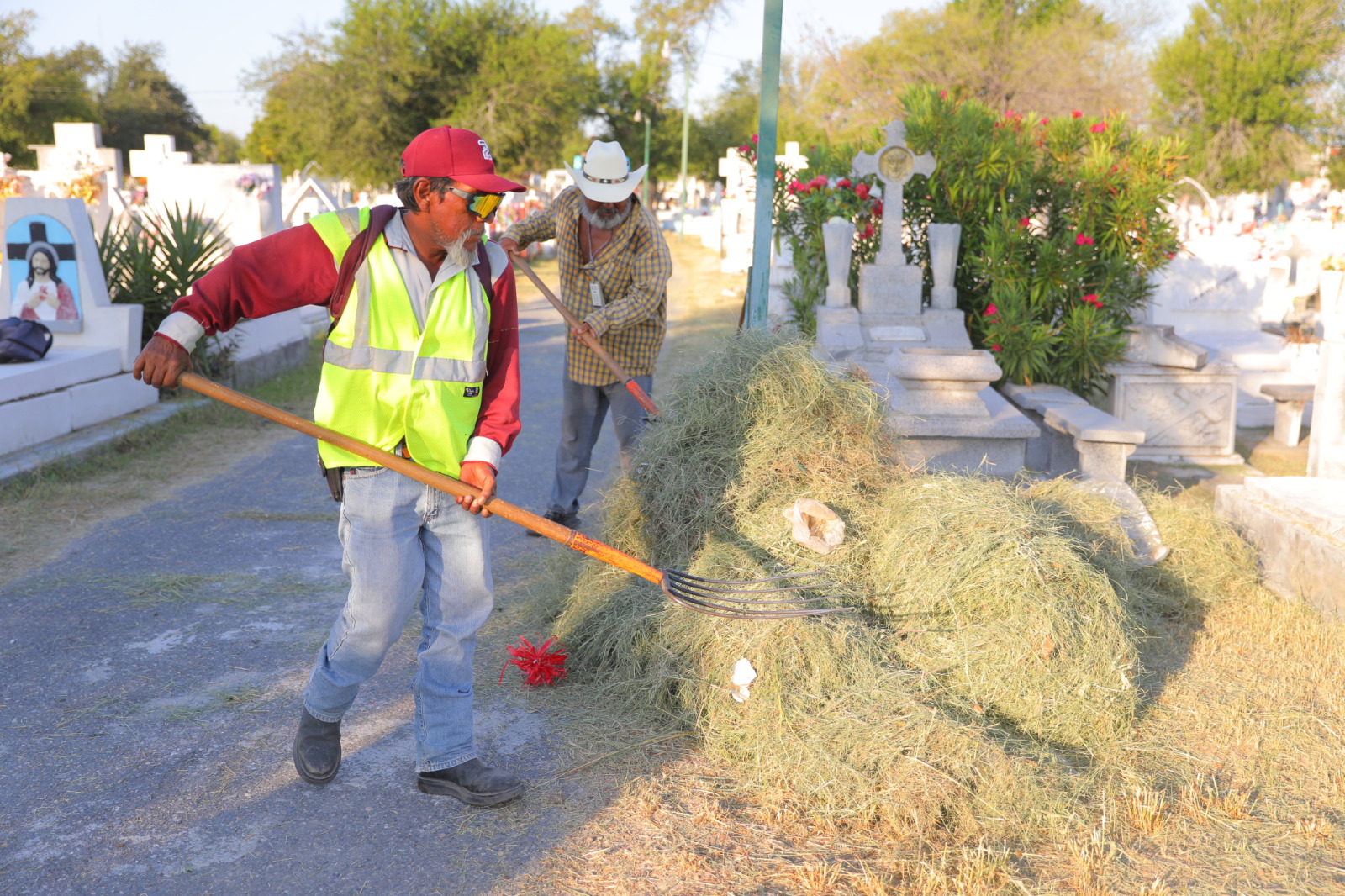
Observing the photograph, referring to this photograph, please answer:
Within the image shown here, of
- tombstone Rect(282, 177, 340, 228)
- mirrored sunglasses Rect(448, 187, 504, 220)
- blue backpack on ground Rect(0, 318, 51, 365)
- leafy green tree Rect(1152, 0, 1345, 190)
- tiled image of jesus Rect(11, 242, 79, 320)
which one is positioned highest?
leafy green tree Rect(1152, 0, 1345, 190)

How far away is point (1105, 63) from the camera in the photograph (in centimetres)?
2525

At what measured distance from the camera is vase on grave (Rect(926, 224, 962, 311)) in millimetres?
7801

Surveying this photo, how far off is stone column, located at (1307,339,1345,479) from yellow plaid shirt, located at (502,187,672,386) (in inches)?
160

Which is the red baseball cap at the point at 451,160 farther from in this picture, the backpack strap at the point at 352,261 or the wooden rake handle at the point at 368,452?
the wooden rake handle at the point at 368,452

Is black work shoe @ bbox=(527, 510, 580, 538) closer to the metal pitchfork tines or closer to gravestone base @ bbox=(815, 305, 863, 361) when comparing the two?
the metal pitchfork tines

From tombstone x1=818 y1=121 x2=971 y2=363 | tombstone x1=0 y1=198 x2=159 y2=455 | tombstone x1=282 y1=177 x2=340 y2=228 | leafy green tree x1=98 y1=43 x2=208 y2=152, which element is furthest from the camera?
leafy green tree x1=98 y1=43 x2=208 y2=152

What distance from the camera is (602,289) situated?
5.10m

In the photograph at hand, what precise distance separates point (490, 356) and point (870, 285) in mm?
5514

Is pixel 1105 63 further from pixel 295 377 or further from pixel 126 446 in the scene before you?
pixel 126 446

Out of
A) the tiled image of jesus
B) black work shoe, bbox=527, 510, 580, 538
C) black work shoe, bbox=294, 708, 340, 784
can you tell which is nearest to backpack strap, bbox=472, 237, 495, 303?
black work shoe, bbox=294, 708, 340, 784

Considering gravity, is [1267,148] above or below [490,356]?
above

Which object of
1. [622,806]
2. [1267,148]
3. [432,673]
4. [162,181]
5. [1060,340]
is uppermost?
[1267,148]

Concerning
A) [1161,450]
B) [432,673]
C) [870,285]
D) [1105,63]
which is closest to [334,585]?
[432,673]

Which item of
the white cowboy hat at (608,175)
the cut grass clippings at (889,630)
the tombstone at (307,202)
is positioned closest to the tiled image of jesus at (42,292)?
the white cowboy hat at (608,175)
